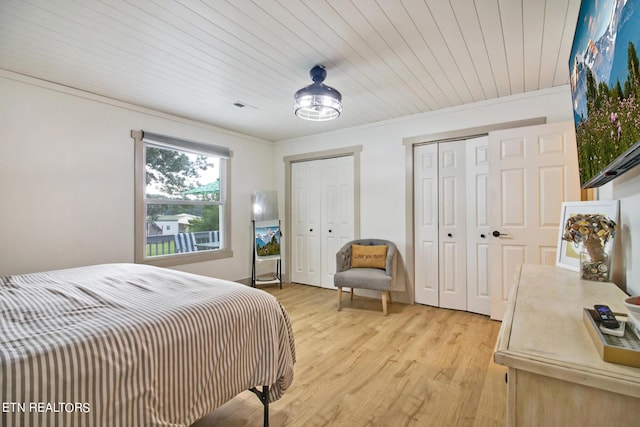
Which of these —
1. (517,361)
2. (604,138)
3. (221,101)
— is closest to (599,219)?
(604,138)

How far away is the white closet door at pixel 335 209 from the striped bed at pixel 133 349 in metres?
2.73

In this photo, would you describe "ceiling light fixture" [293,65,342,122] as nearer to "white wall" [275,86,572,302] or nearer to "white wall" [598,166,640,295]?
"white wall" [275,86,572,302]

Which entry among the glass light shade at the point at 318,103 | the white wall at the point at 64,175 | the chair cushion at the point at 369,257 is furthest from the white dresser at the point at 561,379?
the white wall at the point at 64,175

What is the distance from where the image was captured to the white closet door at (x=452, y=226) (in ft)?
11.5

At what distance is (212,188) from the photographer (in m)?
4.28

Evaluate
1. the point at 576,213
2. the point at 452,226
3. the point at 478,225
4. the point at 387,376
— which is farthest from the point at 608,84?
the point at 452,226

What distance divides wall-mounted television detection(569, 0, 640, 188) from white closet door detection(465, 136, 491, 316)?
1.86m

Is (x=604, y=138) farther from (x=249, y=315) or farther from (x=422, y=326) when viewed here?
(x=422, y=326)

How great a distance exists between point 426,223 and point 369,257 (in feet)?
2.78

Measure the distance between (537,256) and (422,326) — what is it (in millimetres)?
1310

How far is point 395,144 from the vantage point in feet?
12.9

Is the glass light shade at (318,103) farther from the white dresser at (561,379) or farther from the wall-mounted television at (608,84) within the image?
the white dresser at (561,379)

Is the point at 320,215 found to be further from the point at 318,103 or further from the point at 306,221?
the point at 318,103

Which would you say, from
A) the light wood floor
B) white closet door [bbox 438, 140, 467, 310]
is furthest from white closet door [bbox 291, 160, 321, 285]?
white closet door [bbox 438, 140, 467, 310]
